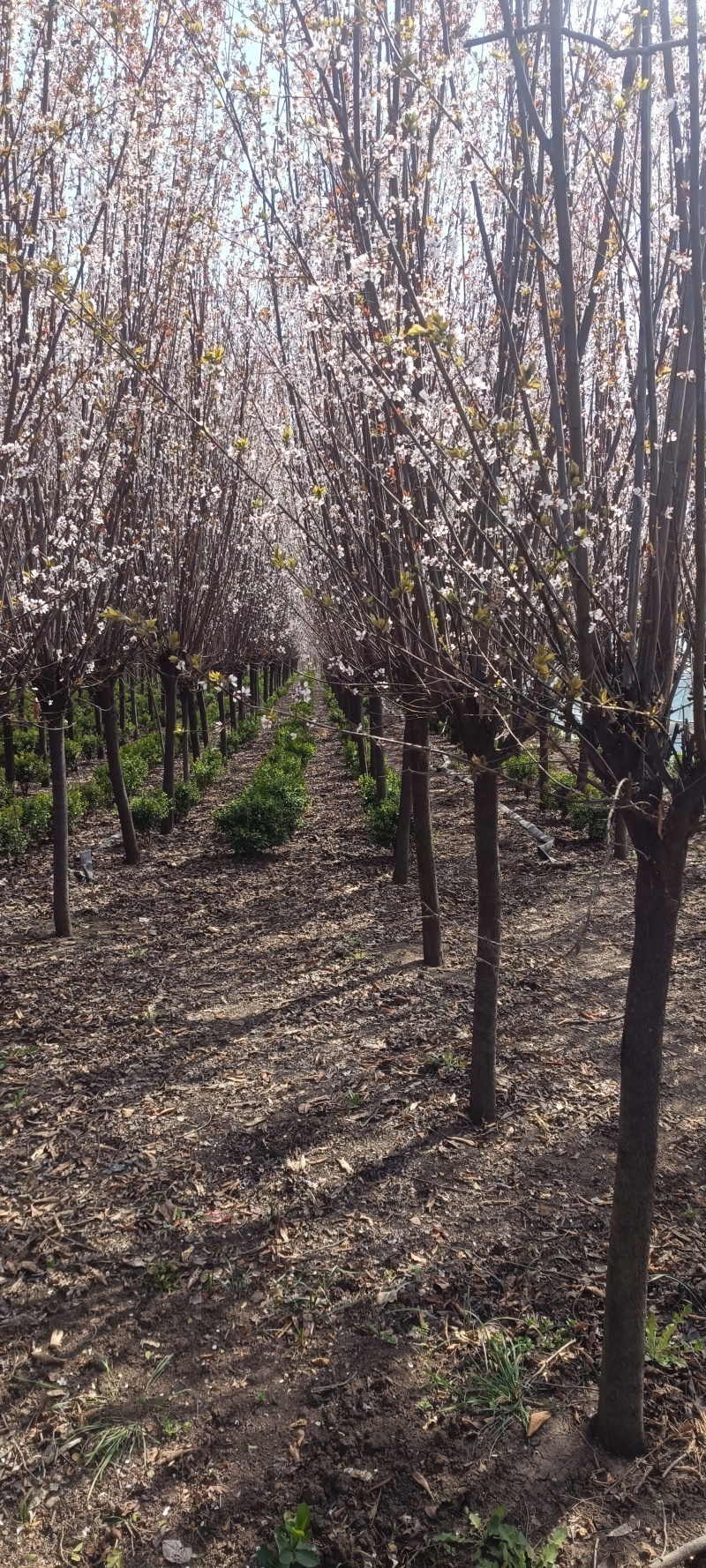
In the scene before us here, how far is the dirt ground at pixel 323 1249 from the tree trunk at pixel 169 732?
372cm

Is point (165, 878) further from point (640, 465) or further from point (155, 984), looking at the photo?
point (640, 465)

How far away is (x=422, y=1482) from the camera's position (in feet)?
8.21

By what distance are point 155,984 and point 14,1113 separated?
5.54ft

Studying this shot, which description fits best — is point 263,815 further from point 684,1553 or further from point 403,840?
point 684,1553

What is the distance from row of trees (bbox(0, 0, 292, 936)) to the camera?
14.2 feet

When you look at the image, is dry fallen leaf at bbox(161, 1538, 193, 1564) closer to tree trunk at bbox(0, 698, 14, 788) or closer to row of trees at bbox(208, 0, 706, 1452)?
row of trees at bbox(208, 0, 706, 1452)

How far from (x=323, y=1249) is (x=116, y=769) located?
19.1 ft

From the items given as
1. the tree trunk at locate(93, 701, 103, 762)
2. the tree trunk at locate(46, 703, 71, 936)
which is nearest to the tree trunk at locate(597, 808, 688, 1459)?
the tree trunk at locate(46, 703, 71, 936)

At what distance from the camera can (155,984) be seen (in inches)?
242

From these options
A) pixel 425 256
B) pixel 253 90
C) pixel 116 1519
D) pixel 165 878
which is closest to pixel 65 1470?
pixel 116 1519

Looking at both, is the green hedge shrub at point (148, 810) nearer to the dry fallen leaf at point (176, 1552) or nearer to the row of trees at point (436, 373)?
the row of trees at point (436, 373)

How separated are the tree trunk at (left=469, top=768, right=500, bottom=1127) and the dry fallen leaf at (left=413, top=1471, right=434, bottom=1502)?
71.7 inches

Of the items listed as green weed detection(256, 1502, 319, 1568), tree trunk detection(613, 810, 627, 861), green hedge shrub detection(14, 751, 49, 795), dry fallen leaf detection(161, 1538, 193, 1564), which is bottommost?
dry fallen leaf detection(161, 1538, 193, 1564)

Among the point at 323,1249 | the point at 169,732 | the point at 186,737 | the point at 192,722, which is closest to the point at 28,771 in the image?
the point at 186,737
